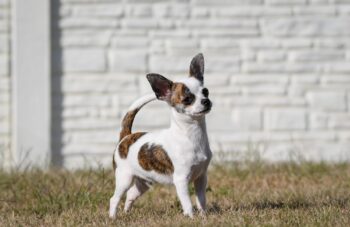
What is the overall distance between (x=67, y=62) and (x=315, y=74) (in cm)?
260

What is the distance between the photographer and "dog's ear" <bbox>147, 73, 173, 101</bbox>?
4984 mm

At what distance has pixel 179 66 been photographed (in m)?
8.45

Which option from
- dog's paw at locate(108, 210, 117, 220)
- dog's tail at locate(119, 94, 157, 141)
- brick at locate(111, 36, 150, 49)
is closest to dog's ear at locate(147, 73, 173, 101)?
dog's tail at locate(119, 94, 157, 141)

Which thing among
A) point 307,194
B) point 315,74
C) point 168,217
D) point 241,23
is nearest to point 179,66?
point 241,23

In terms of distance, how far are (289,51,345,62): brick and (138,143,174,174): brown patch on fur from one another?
150 inches

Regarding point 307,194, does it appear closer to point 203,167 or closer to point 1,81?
point 203,167

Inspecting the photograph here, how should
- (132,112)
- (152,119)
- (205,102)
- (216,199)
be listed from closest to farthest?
(205,102) → (132,112) → (216,199) → (152,119)

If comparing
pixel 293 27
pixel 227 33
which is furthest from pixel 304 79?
pixel 227 33

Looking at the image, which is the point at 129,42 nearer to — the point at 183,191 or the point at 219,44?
the point at 219,44

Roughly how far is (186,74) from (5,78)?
1.88 m

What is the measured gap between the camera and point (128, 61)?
8453mm

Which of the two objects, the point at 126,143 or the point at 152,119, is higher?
the point at 126,143

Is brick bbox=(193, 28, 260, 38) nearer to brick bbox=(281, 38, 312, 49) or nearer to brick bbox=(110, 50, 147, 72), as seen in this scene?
brick bbox=(281, 38, 312, 49)

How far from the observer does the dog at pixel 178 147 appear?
4887 millimetres
